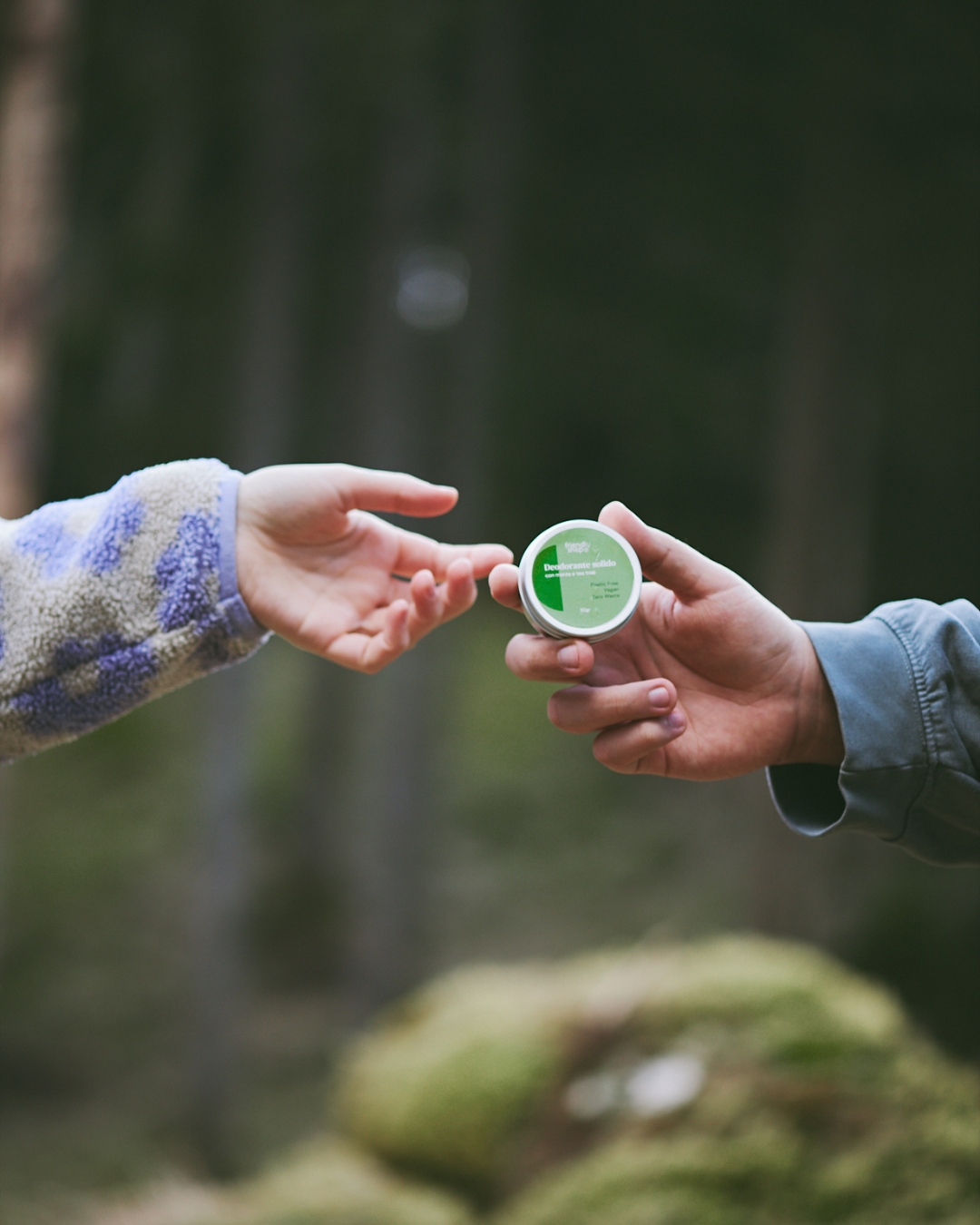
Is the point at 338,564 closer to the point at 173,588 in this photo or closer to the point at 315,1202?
the point at 173,588

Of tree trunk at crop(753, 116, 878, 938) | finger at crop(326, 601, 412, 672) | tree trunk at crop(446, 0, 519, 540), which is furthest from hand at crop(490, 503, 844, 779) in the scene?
tree trunk at crop(446, 0, 519, 540)

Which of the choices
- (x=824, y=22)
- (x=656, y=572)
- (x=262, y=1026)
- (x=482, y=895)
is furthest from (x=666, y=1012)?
(x=482, y=895)

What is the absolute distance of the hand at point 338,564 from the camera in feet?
3.98

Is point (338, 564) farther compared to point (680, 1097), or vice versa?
point (680, 1097)

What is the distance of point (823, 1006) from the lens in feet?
7.30

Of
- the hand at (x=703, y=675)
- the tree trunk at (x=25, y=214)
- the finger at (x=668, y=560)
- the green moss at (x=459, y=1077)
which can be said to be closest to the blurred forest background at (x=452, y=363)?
the tree trunk at (x=25, y=214)

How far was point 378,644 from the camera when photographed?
1.22 meters

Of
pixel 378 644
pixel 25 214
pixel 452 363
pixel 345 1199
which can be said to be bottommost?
pixel 345 1199

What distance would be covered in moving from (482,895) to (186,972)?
2.14 m

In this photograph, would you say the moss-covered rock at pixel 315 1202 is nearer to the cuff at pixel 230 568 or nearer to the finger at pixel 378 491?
the cuff at pixel 230 568

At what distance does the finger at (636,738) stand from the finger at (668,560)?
16 centimetres

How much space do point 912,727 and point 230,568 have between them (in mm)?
837

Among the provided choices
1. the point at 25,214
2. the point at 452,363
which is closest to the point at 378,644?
the point at 25,214

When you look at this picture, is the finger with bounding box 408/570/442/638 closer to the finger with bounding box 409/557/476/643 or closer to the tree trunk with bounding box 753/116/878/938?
the finger with bounding box 409/557/476/643
